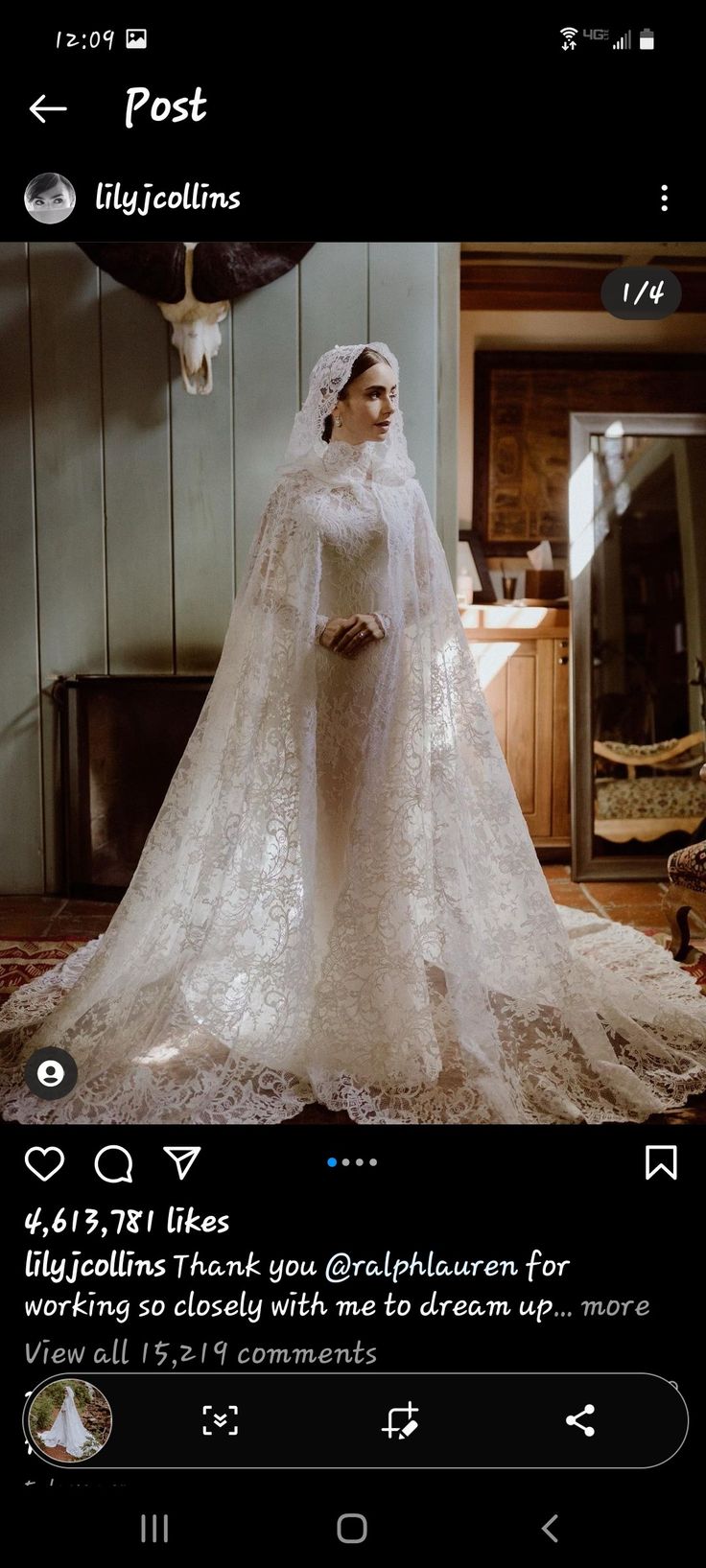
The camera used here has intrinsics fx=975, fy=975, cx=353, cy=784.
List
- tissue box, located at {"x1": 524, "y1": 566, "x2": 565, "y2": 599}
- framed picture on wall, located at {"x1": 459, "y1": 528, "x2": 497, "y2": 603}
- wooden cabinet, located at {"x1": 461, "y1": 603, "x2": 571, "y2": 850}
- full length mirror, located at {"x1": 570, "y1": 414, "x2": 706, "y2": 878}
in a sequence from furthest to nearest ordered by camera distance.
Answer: framed picture on wall, located at {"x1": 459, "y1": 528, "x2": 497, "y2": 603}, tissue box, located at {"x1": 524, "y1": 566, "x2": 565, "y2": 599}, wooden cabinet, located at {"x1": 461, "y1": 603, "x2": 571, "y2": 850}, full length mirror, located at {"x1": 570, "y1": 414, "x2": 706, "y2": 878}

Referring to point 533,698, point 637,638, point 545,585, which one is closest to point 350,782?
point 533,698

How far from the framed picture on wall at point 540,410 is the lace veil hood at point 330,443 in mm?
2344

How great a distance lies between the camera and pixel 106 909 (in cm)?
296
